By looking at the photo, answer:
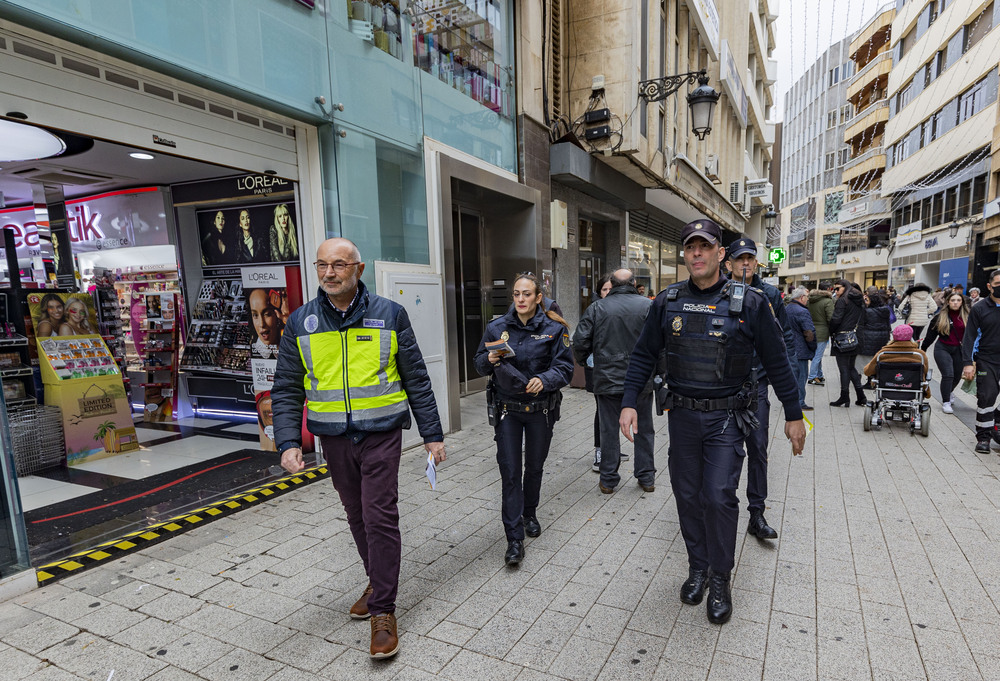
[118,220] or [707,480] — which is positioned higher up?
[118,220]

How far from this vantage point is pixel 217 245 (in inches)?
288

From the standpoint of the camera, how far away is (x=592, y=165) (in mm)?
10852

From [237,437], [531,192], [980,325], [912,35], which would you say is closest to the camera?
[980,325]

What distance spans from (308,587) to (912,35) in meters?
44.5

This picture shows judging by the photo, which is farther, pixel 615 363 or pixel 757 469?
pixel 615 363

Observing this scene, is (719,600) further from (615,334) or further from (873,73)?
(873,73)

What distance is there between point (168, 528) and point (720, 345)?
4.29 meters

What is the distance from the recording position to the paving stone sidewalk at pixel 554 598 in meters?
2.63

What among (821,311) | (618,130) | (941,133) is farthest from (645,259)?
(941,133)

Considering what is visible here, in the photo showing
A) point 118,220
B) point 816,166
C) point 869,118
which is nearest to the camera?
point 118,220

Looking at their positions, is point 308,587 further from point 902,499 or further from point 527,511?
point 902,499

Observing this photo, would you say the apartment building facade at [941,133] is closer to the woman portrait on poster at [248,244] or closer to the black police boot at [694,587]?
the black police boot at [694,587]

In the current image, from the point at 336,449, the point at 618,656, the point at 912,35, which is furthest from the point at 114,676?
the point at 912,35

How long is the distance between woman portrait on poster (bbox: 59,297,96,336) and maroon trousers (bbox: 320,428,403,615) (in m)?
5.45
